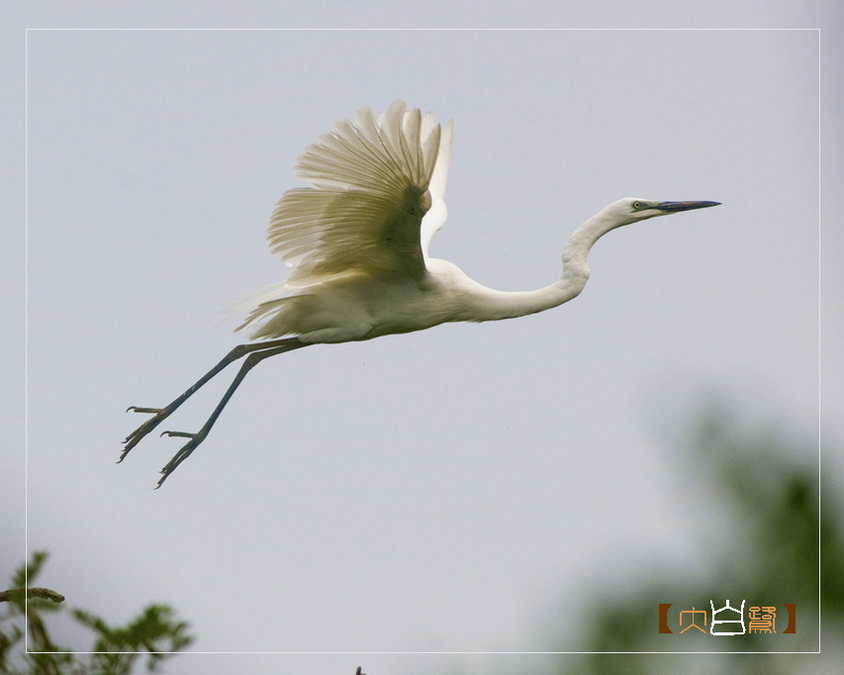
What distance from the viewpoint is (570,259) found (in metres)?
4.40

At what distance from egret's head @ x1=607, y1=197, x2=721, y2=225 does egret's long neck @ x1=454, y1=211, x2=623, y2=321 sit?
119mm

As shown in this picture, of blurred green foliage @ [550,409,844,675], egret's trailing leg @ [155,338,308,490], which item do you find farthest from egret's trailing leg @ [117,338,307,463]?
blurred green foliage @ [550,409,844,675]

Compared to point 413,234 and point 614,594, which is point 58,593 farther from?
point 413,234

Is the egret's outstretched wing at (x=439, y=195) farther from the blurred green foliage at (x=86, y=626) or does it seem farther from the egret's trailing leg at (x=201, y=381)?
the blurred green foliage at (x=86, y=626)

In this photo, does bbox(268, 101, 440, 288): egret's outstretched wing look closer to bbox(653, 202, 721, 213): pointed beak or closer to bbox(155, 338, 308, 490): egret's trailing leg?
bbox(155, 338, 308, 490): egret's trailing leg

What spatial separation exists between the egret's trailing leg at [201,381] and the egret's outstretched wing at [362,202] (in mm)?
324

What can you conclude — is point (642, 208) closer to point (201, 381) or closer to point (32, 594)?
point (201, 381)

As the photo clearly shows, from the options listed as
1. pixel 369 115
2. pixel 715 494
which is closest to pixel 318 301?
pixel 369 115

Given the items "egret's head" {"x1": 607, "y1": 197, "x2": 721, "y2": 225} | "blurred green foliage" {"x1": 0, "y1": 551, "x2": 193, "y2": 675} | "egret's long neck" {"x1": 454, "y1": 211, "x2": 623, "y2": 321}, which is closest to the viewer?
"blurred green foliage" {"x1": 0, "y1": 551, "x2": 193, "y2": 675}

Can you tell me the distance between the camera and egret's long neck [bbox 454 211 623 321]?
439 centimetres

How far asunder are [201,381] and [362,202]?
3.74 feet

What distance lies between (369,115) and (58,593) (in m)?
1.66

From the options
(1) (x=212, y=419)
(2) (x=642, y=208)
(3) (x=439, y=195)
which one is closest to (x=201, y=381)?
(1) (x=212, y=419)

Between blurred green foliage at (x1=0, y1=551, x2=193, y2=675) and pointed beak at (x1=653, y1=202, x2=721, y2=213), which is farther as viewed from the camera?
pointed beak at (x1=653, y1=202, x2=721, y2=213)
